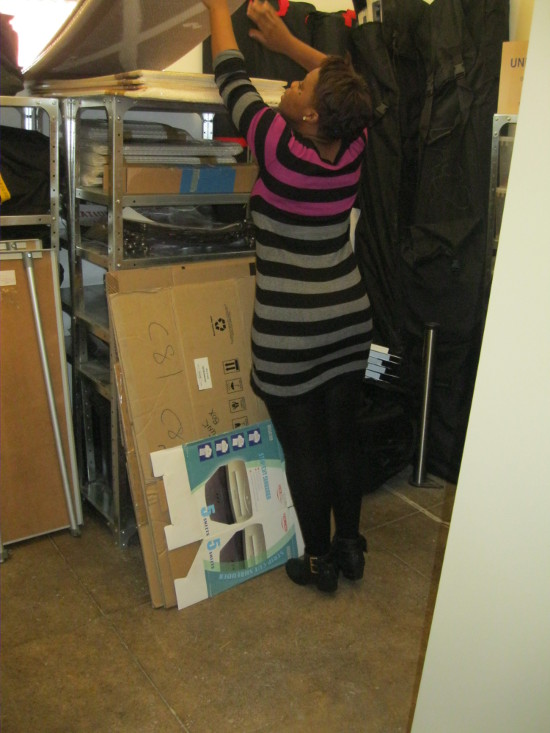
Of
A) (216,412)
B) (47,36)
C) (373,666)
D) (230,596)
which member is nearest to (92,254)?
(216,412)

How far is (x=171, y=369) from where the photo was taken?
6.77ft

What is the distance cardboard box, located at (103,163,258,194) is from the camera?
79.0 inches

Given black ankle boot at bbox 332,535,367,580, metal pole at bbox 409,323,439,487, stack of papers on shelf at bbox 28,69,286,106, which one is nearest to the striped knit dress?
stack of papers on shelf at bbox 28,69,286,106

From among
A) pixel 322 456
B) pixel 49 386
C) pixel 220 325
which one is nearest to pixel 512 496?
pixel 322 456

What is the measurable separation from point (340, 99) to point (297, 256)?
0.40 m

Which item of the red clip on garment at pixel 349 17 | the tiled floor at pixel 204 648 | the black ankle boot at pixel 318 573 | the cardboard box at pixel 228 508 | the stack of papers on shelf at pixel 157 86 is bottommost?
the tiled floor at pixel 204 648

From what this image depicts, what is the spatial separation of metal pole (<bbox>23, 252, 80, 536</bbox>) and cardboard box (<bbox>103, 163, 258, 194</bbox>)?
0.36m

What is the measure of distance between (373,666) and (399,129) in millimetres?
1935

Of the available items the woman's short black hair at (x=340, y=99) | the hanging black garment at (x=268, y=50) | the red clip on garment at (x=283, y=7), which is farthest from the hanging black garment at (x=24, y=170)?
the red clip on garment at (x=283, y=7)

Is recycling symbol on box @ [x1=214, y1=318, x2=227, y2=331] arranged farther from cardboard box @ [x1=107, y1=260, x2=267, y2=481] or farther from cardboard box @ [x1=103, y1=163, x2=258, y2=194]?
cardboard box @ [x1=103, y1=163, x2=258, y2=194]

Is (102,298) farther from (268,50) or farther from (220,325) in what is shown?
(268,50)

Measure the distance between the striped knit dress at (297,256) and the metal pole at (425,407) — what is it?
0.79 metres

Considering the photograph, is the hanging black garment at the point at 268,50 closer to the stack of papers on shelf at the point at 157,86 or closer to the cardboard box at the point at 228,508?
the stack of papers on shelf at the point at 157,86

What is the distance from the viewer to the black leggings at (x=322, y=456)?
1963 mm
